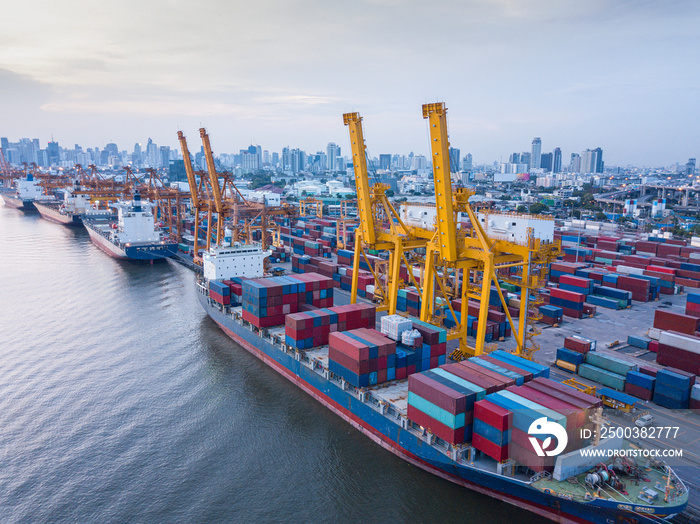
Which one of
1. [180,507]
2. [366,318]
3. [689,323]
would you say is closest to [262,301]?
[366,318]

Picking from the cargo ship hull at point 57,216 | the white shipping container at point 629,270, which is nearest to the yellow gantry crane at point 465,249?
the white shipping container at point 629,270

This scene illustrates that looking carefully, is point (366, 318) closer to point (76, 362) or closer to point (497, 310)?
point (497, 310)

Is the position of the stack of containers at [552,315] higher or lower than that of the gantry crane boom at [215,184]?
lower

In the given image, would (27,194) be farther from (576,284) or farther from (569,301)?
(569,301)

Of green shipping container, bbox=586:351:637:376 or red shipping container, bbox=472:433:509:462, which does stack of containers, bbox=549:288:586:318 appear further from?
red shipping container, bbox=472:433:509:462

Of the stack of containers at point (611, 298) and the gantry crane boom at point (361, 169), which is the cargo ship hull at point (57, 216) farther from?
the stack of containers at point (611, 298)

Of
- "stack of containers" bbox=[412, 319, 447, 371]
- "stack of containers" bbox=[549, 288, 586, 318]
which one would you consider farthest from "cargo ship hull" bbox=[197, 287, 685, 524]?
"stack of containers" bbox=[549, 288, 586, 318]
